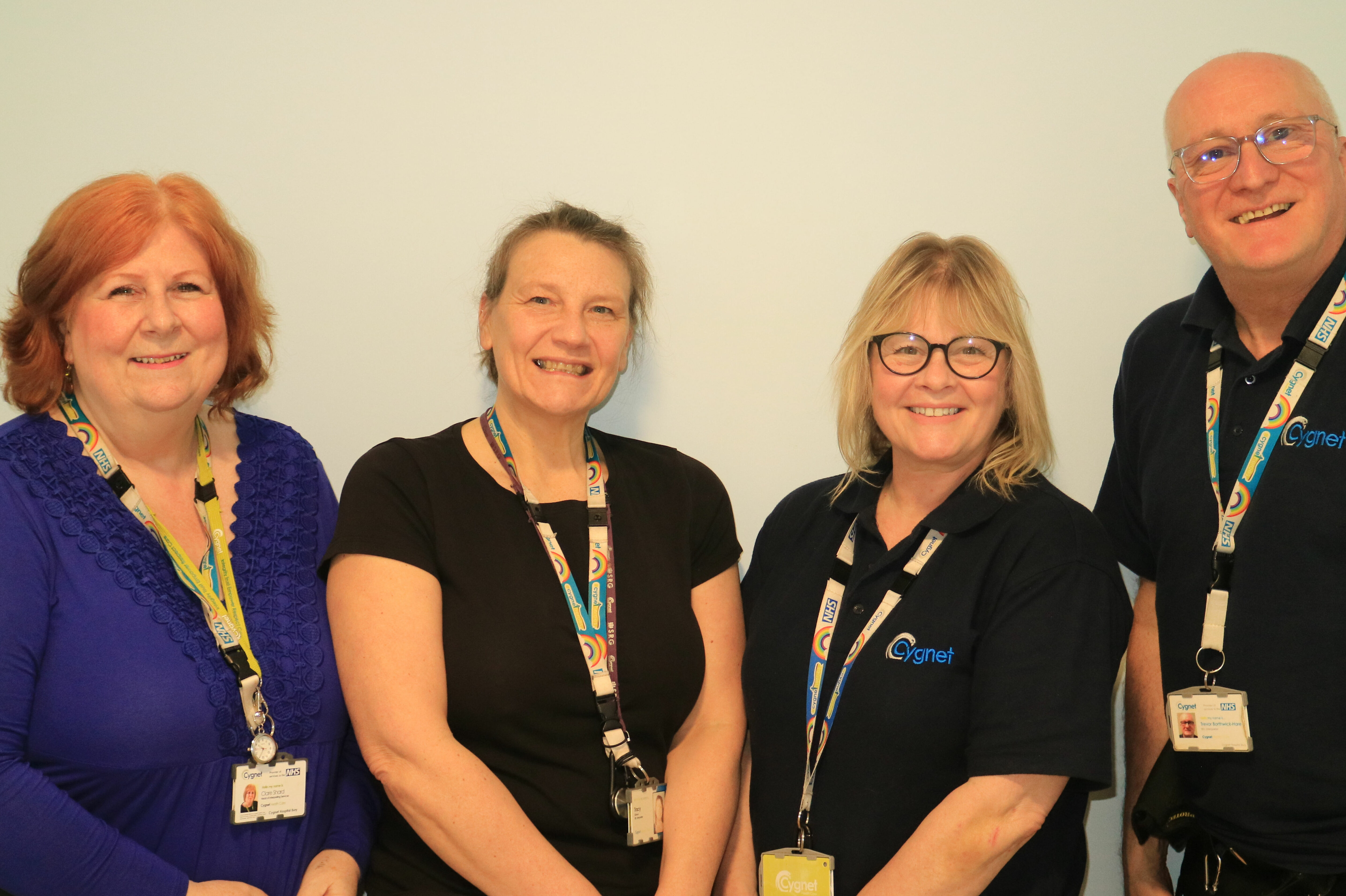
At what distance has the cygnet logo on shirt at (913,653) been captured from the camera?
1.87 m

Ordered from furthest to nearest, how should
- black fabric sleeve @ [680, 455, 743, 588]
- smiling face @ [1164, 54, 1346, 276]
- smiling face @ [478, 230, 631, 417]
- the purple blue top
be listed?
black fabric sleeve @ [680, 455, 743, 588], smiling face @ [478, 230, 631, 417], smiling face @ [1164, 54, 1346, 276], the purple blue top

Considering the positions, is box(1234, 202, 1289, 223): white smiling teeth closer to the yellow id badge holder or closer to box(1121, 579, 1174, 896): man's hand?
box(1121, 579, 1174, 896): man's hand

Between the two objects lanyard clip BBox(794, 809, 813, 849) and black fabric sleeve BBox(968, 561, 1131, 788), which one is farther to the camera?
lanyard clip BBox(794, 809, 813, 849)

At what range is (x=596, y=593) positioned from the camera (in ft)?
6.84

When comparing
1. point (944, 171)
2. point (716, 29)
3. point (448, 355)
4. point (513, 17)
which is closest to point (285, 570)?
point (448, 355)

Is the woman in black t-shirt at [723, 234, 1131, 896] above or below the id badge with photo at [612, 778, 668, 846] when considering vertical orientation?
above

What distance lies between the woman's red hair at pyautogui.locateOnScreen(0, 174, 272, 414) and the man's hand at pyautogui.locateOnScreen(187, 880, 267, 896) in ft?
3.14

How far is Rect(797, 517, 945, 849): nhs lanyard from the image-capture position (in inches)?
77.6

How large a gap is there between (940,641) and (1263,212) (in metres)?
1.07

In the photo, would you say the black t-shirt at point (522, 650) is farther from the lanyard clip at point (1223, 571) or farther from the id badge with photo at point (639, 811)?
the lanyard clip at point (1223, 571)

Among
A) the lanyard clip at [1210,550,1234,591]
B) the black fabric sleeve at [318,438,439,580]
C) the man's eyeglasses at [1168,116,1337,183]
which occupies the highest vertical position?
the man's eyeglasses at [1168,116,1337,183]

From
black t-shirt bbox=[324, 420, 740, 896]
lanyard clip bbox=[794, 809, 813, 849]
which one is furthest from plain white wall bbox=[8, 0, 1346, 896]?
lanyard clip bbox=[794, 809, 813, 849]

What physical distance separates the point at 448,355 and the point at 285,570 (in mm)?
856

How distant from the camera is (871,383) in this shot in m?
2.12
